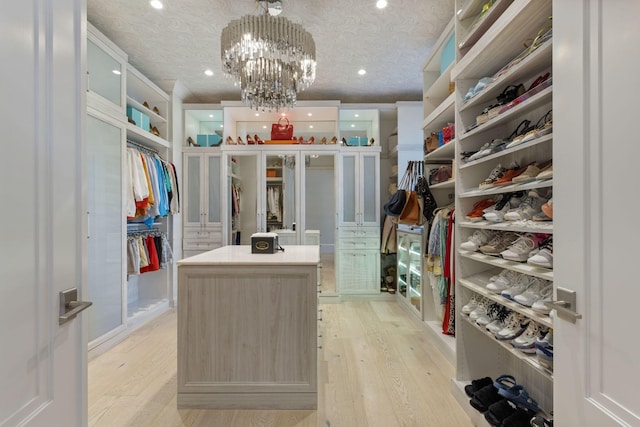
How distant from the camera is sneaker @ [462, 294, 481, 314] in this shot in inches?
75.6

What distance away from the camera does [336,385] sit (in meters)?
2.18

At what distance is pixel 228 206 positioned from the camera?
4.14 metres

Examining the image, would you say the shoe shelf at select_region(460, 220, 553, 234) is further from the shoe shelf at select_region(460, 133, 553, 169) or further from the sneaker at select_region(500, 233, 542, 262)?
the shoe shelf at select_region(460, 133, 553, 169)

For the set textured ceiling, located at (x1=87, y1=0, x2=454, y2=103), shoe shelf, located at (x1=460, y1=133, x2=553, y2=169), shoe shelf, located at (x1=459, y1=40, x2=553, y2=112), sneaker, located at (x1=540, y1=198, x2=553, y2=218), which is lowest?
sneaker, located at (x1=540, y1=198, x2=553, y2=218)

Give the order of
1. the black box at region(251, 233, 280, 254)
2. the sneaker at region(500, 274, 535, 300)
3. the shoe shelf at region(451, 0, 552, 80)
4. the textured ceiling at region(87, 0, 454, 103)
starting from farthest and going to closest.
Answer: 1. the textured ceiling at region(87, 0, 454, 103)
2. the black box at region(251, 233, 280, 254)
3. the sneaker at region(500, 274, 535, 300)
4. the shoe shelf at region(451, 0, 552, 80)

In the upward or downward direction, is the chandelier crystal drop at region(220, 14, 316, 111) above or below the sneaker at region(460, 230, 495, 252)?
above

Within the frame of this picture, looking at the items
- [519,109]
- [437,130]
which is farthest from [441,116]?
[519,109]

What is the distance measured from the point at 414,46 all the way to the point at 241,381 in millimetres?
3225

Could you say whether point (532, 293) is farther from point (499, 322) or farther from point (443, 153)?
point (443, 153)

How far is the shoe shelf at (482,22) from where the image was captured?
161cm

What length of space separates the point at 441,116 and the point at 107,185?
3.09 m

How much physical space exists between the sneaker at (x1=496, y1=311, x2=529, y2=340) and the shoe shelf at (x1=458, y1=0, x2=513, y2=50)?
5.22 feet

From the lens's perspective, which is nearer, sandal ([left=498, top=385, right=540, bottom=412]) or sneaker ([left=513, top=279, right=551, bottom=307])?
sneaker ([left=513, top=279, right=551, bottom=307])

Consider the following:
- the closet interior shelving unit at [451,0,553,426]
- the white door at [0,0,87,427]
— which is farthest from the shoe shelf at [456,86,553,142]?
the white door at [0,0,87,427]
